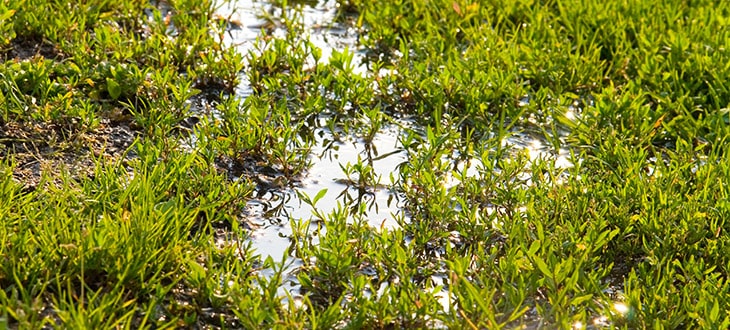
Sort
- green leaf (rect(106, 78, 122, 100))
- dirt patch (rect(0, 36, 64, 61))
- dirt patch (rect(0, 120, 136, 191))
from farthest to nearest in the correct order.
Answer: dirt patch (rect(0, 36, 64, 61))
green leaf (rect(106, 78, 122, 100))
dirt patch (rect(0, 120, 136, 191))

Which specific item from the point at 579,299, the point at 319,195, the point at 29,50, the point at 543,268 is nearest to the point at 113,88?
the point at 29,50

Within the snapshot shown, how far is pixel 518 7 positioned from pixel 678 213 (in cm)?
206

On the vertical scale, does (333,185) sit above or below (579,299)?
above

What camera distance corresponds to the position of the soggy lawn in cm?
274

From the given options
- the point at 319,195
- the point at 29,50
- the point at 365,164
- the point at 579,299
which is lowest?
the point at 579,299

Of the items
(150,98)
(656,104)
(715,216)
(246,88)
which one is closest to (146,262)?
(150,98)

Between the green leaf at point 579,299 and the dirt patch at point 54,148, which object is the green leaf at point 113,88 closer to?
the dirt patch at point 54,148

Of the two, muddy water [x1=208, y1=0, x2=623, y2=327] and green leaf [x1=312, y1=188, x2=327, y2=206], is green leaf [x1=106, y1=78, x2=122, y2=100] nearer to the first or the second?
muddy water [x1=208, y1=0, x2=623, y2=327]

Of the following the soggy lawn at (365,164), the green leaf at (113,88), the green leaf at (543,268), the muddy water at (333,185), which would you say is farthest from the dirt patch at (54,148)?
the green leaf at (543,268)

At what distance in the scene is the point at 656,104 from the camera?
4.31 meters

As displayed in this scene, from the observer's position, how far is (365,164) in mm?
3697

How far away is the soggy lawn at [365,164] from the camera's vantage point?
274 cm

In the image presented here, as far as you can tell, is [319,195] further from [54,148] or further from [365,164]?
[54,148]

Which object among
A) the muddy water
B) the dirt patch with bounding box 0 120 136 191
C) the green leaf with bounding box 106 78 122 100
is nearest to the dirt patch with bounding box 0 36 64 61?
the green leaf with bounding box 106 78 122 100
